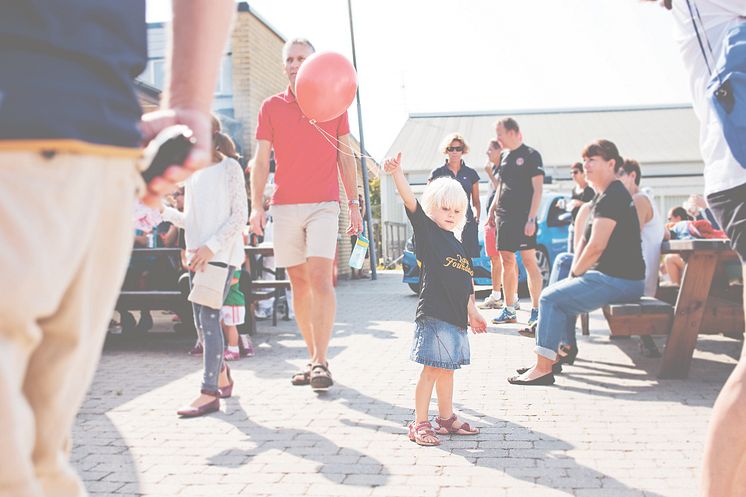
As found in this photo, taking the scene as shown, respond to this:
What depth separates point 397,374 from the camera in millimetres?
6297


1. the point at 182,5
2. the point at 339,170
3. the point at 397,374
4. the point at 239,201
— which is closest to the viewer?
the point at 182,5

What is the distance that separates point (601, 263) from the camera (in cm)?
600

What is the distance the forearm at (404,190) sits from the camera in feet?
13.9

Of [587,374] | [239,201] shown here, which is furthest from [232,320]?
[587,374]

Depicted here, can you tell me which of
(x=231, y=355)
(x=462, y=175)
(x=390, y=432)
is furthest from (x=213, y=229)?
(x=462, y=175)

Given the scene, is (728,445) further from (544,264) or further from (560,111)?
(560,111)

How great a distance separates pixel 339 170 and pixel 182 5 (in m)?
4.38

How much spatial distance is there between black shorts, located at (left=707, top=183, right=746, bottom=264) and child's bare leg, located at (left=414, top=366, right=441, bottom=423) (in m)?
2.10

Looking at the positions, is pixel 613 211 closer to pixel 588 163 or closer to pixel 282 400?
pixel 588 163

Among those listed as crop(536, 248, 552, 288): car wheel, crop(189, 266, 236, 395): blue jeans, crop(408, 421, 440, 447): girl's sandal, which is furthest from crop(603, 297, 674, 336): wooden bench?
crop(536, 248, 552, 288): car wheel

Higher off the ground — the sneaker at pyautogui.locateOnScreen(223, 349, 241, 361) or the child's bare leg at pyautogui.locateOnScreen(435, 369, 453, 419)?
the child's bare leg at pyautogui.locateOnScreen(435, 369, 453, 419)

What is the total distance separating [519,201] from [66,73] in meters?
7.57

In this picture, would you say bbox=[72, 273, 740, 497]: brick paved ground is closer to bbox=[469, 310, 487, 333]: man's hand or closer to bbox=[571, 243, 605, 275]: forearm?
bbox=[469, 310, 487, 333]: man's hand

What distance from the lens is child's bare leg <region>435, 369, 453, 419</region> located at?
4398 millimetres
